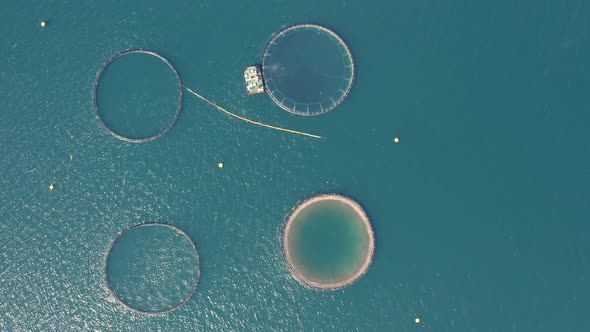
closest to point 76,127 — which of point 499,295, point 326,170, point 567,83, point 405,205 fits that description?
point 326,170

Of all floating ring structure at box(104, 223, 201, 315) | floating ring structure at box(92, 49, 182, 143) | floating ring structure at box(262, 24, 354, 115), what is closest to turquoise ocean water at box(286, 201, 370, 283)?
floating ring structure at box(104, 223, 201, 315)

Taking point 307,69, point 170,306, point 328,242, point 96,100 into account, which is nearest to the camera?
point 170,306

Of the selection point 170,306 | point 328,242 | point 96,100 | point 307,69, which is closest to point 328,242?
point 328,242

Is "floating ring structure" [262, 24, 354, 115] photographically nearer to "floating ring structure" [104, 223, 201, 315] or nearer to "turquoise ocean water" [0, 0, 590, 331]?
"turquoise ocean water" [0, 0, 590, 331]

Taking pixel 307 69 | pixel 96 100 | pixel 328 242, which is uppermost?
pixel 307 69

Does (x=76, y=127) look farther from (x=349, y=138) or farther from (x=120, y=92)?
(x=349, y=138)

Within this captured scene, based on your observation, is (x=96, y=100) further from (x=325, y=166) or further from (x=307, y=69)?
(x=325, y=166)

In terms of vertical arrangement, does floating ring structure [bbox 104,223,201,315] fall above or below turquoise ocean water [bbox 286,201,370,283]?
below
